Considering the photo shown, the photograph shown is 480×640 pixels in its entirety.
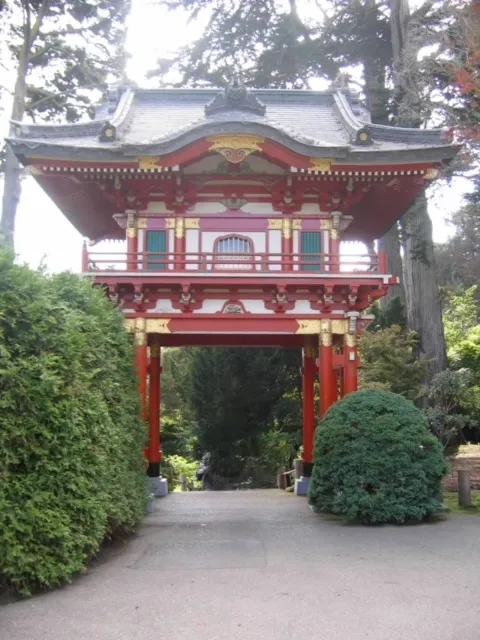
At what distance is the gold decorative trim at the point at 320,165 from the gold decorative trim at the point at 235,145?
1.11m

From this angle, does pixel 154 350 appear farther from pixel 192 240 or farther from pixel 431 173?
pixel 431 173

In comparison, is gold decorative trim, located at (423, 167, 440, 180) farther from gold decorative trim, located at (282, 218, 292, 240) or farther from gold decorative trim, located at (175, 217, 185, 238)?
gold decorative trim, located at (175, 217, 185, 238)

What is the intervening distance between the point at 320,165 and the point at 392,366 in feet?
25.7

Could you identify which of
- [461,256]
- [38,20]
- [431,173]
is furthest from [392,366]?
[38,20]

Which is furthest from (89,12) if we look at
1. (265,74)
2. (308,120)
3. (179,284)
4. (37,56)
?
(179,284)

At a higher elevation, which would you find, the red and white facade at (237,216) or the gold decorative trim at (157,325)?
the red and white facade at (237,216)

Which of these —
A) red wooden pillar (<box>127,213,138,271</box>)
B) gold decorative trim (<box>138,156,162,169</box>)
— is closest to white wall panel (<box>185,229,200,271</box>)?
red wooden pillar (<box>127,213,138,271</box>)

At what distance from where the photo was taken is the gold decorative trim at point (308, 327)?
12969 mm

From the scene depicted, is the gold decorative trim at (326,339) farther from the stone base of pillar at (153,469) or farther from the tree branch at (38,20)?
Result: the tree branch at (38,20)

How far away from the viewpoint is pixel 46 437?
21.3 ft

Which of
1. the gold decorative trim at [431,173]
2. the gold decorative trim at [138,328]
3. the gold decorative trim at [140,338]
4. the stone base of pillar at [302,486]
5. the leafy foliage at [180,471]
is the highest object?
the gold decorative trim at [431,173]

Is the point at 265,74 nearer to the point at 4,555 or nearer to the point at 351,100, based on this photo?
the point at 351,100

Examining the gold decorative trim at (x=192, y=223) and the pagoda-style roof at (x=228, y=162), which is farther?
the gold decorative trim at (x=192, y=223)

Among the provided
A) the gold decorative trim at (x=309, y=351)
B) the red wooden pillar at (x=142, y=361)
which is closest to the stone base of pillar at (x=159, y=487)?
the red wooden pillar at (x=142, y=361)
